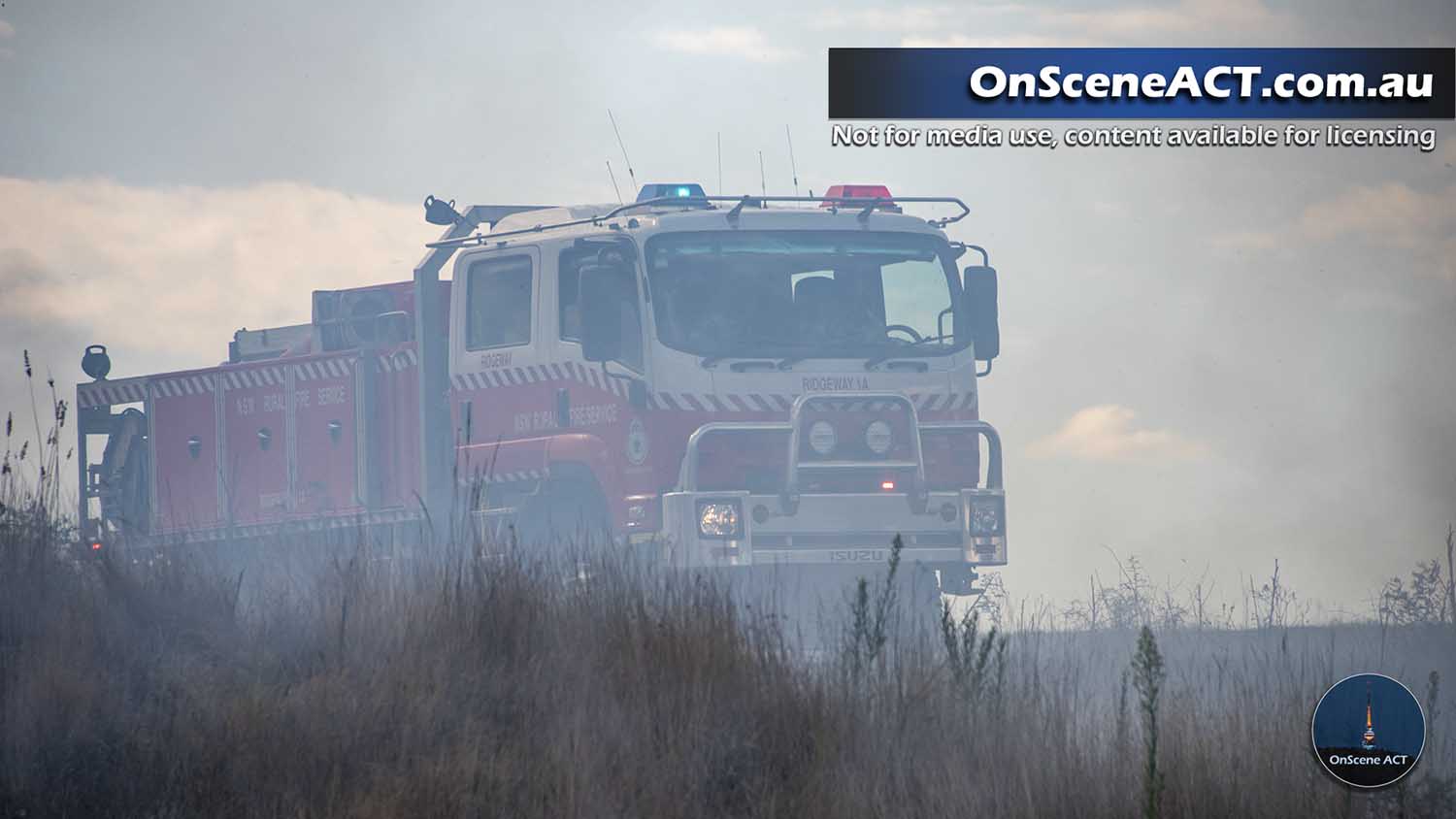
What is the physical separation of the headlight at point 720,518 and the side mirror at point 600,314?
4.56 feet

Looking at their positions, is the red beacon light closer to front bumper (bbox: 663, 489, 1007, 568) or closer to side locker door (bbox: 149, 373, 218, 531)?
front bumper (bbox: 663, 489, 1007, 568)

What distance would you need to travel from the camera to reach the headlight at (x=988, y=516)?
47.1 feet

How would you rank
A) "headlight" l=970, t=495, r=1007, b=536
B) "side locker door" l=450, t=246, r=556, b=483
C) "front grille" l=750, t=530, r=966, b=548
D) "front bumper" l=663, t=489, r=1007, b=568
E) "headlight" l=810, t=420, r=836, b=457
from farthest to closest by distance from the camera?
1. "side locker door" l=450, t=246, r=556, b=483
2. "headlight" l=970, t=495, r=1007, b=536
3. "headlight" l=810, t=420, r=836, b=457
4. "front grille" l=750, t=530, r=966, b=548
5. "front bumper" l=663, t=489, r=1007, b=568

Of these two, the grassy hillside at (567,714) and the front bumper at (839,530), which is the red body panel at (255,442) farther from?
the grassy hillside at (567,714)

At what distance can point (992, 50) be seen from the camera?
12.2m

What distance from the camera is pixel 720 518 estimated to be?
1361 centimetres

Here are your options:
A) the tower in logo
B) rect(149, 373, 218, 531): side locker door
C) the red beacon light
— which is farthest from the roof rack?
the tower in logo

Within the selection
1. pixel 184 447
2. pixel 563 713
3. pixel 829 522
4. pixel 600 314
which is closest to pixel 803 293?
pixel 600 314

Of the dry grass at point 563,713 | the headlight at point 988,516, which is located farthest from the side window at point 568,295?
the dry grass at point 563,713

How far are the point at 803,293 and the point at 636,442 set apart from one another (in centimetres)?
184

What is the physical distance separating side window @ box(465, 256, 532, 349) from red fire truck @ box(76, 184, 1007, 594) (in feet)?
0.06

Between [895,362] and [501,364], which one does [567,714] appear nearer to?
[895,362]

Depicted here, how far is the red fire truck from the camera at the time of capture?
13859 millimetres

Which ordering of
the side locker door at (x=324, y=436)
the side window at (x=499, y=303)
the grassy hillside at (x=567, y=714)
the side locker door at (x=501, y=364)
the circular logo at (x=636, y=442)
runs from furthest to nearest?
the side locker door at (x=324, y=436) → the side window at (x=499, y=303) → the side locker door at (x=501, y=364) → the circular logo at (x=636, y=442) → the grassy hillside at (x=567, y=714)
